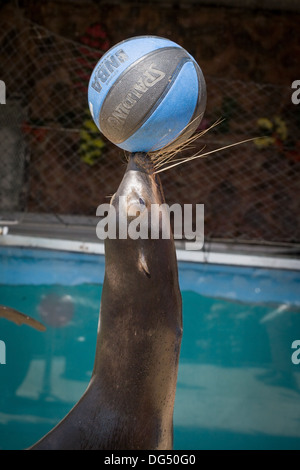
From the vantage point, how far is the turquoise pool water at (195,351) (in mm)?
3580

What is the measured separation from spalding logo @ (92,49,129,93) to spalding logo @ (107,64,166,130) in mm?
117

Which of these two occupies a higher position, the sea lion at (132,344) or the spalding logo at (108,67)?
the spalding logo at (108,67)

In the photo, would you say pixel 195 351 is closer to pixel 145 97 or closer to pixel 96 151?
pixel 145 97

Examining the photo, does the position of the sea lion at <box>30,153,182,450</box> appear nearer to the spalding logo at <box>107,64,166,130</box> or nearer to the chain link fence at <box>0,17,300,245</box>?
the spalding logo at <box>107,64,166,130</box>

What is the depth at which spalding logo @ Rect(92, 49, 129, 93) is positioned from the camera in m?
2.16

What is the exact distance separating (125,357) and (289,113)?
709cm

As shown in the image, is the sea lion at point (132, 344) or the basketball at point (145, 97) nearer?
the sea lion at point (132, 344)

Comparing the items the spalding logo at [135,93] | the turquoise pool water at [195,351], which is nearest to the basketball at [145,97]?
the spalding logo at [135,93]

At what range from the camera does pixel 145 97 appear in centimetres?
212

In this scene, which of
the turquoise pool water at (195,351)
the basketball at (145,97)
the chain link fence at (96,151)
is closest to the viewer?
the basketball at (145,97)

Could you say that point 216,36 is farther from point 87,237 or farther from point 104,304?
point 104,304

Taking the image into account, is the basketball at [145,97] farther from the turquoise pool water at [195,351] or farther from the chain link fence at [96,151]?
the chain link fence at [96,151]

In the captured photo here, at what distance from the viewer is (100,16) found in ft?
27.2

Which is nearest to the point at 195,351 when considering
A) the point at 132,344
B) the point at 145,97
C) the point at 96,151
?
the point at 132,344
